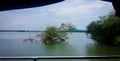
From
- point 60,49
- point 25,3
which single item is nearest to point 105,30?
point 60,49

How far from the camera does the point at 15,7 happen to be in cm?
91

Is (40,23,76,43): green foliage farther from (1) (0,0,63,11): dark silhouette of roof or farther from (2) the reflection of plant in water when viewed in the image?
(1) (0,0,63,11): dark silhouette of roof

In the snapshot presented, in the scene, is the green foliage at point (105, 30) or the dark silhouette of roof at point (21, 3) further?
the green foliage at point (105, 30)

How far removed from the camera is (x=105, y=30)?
1950cm

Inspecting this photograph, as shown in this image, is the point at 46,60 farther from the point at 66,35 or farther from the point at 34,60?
the point at 66,35

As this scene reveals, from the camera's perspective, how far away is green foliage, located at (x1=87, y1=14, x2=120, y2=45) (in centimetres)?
1828

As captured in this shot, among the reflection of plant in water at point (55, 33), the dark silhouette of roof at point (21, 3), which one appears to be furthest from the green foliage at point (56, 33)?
the dark silhouette of roof at point (21, 3)

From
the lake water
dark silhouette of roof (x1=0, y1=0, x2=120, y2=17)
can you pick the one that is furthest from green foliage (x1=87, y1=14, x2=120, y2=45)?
dark silhouette of roof (x1=0, y1=0, x2=120, y2=17)

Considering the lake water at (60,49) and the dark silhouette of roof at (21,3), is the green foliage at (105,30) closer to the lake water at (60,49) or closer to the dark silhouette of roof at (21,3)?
the lake water at (60,49)

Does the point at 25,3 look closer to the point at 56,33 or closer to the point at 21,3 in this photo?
the point at 21,3

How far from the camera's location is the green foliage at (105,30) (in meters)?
18.3

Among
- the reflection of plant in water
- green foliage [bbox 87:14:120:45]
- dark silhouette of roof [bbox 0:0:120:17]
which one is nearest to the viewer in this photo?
dark silhouette of roof [bbox 0:0:120:17]

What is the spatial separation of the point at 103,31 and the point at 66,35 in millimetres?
7093

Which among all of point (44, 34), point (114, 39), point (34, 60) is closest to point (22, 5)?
point (34, 60)
